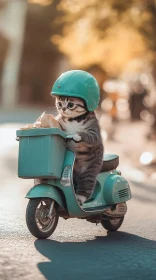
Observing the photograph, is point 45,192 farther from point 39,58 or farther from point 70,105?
point 39,58

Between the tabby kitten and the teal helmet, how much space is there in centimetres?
7

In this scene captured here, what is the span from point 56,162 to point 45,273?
5.39ft

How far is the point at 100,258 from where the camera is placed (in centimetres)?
700

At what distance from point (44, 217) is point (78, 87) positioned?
1.18 metres

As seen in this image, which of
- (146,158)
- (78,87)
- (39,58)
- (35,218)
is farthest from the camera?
(39,58)

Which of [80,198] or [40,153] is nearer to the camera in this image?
[40,153]

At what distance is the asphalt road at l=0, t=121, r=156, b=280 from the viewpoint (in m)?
6.37

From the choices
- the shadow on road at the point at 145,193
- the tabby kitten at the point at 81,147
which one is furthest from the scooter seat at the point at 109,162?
the shadow on road at the point at 145,193

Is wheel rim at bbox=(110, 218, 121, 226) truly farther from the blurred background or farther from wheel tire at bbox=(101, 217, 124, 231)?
the blurred background

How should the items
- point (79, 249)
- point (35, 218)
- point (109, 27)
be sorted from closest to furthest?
1. point (79, 249)
2. point (35, 218)
3. point (109, 27)

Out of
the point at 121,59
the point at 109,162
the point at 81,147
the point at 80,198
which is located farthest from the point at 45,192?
the point at 121,59

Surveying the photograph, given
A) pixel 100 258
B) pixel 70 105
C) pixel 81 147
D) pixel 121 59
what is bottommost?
pixel 100 258

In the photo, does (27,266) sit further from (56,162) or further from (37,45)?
(37,45)

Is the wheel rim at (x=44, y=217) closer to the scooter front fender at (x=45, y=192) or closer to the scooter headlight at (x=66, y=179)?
the scooter front fender at (x=45, y=192)
